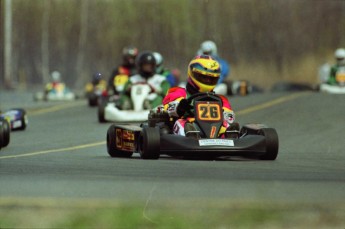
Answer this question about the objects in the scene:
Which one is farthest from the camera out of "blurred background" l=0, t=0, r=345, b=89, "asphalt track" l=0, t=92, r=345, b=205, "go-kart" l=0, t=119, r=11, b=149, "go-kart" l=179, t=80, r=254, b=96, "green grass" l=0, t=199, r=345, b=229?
"blurred background" l=0, t=0, r=345, b=89

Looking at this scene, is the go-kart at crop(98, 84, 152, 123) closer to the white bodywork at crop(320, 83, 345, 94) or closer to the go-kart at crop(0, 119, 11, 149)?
the go-kart at crop(0, 119, 11, 149)

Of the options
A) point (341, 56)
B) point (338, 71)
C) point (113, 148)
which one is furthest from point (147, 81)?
point (341, 56)

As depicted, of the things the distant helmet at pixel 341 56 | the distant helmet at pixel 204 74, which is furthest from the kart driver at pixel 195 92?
the distant helmet at pixel 341 56

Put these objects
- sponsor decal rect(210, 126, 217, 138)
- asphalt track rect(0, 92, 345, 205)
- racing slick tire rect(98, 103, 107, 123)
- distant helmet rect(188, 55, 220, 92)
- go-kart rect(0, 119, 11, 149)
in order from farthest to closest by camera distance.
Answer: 1. racing slick tire rect(98, 103, 107, 123)
2. go-kart rect(0, 119, 11, 149)
3. distant helmet rect(188, 55, 220, 92)
4. sponsor decal rect(210, 126, 217, 138)
5. asphalt track rect(0, 92, 345, 205)

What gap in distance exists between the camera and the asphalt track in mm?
9766

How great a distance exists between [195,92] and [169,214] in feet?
23.9

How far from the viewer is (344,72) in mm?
38094

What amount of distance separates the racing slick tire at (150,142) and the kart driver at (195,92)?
61 cm

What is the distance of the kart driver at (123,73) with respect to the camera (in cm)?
2953

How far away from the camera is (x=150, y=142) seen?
13.9m

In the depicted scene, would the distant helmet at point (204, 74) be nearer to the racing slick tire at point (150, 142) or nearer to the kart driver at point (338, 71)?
the racing slick tire at point (150, 142)

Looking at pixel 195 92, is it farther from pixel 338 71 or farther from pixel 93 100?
pixel 338 71

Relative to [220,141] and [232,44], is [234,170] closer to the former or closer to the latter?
[220,141]

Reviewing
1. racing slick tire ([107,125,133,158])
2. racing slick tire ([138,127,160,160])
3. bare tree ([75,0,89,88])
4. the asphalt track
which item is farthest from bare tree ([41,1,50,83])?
racing slick tire ([138,127,160,160])
